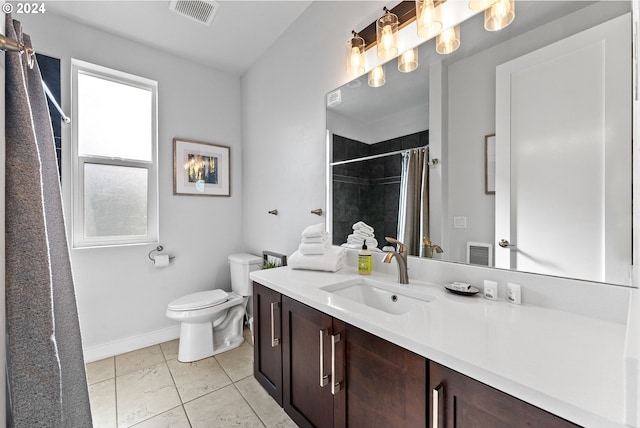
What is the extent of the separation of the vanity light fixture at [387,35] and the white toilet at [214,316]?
194 cm

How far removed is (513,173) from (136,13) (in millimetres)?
2733

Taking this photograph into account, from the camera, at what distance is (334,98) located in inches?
72.6

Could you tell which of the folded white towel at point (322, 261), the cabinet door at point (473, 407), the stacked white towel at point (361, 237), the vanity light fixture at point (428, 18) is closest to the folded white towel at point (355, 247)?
the stacked white towel at point (361, 237)

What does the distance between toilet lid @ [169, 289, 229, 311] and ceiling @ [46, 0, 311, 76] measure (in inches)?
87.8

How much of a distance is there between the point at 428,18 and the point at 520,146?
2.54 ft

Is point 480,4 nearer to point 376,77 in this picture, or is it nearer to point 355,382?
point 376,77

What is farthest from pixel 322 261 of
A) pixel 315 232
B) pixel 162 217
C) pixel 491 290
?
pixel 162 217

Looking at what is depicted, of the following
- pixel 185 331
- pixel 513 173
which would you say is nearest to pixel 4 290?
pixel 513 173

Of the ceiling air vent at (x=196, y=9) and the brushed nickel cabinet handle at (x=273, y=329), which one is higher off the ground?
the ceiling air vent at (x=196, y=9)

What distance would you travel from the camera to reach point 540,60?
102 centimetres

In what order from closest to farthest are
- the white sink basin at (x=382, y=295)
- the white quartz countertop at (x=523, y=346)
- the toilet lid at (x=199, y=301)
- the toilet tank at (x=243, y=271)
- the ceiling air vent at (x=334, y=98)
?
the white quartz countertop at (x=523, y=346), the white sink basin at (x=382, y=295), the ceiling air vent at (x=334, y=98), the toilet lid at (x=199, y=301), the toilet tank at (x=243, y=271)

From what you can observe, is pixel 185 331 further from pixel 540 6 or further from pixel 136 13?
pixel 540 6

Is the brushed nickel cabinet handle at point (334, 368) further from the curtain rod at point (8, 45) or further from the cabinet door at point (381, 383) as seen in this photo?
the curtain rod at point (8, 45)

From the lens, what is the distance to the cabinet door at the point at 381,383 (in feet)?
2.63
